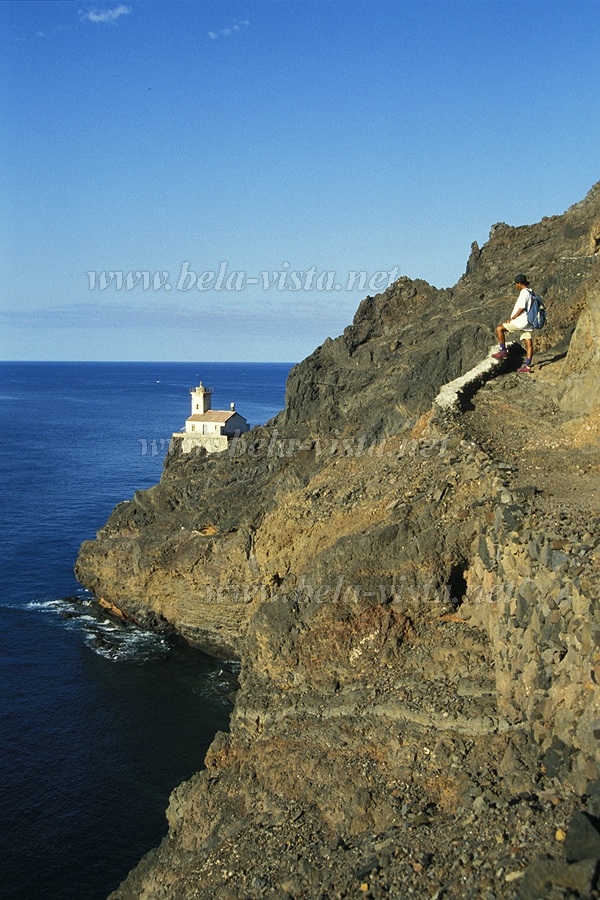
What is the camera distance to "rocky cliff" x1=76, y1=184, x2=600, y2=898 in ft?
41.3

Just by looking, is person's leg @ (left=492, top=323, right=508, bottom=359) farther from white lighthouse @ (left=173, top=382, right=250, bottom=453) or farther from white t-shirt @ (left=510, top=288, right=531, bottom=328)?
white lighthouse @ (left=173, top=382, right=250, bottom=453)

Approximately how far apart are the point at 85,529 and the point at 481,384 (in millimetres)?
43248

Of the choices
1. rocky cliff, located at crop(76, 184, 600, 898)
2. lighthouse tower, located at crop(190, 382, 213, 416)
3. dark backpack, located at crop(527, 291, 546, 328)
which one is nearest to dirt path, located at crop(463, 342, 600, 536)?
rocky cliff, located at crop(76, 184, 600, 898)

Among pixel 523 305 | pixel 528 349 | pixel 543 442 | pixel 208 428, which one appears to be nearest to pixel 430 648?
pixel 543 442

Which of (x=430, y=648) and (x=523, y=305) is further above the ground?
(x=523, y=305)

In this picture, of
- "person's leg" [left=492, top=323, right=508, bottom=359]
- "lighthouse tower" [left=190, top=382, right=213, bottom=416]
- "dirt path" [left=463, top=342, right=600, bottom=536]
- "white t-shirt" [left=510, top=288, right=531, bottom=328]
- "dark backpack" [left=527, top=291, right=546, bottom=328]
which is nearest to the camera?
"dirt path" [left=463, top=342, right=600, bottom=536]

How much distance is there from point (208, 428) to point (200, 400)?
166 inches

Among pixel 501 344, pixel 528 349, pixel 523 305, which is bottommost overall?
pixel 528 349

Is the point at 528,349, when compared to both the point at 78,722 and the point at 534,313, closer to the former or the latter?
the point at 534,313

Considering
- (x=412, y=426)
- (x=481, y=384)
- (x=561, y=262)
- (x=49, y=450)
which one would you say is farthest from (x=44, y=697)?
(x=49, y=450)

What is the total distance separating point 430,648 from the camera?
1842 cm

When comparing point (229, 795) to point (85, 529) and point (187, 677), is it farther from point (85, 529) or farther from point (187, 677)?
point (85, 529)

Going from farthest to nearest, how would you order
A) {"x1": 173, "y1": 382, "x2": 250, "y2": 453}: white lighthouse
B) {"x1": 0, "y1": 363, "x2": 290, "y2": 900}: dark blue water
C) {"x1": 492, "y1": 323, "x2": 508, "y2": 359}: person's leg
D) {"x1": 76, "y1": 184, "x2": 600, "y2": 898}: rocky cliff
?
{"x1": 173, "y1": 382, "x2": 250, "y2": 453}: white lighthouse, {"x1": 492, "y1": 323, "x2": 508, "y2": 359}: person's leg, {"x1": 0, "y1": 363, "x2": 290, "y2": 900}: dark blue water, {"x1": 76, "y1": 184, "x2": 600, "y2": 898}: rocky cliff

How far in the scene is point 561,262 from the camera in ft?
97.1
